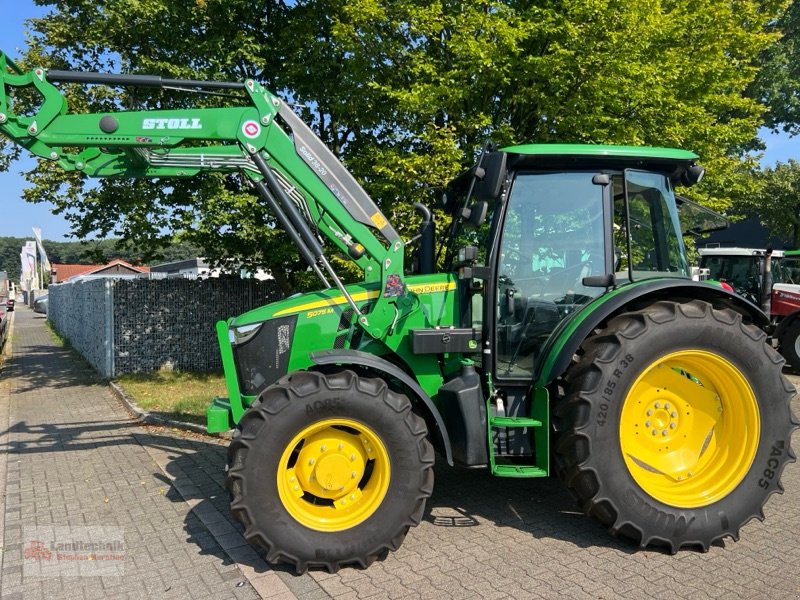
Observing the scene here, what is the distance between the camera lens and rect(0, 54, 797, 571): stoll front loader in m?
3.64

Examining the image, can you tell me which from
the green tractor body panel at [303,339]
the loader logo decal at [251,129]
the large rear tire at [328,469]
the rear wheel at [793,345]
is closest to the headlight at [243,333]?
the green tractor body panel at [303,339]

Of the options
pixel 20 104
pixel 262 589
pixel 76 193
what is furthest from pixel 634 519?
pixel 76 193

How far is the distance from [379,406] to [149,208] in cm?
746

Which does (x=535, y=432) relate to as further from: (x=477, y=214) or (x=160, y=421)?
(x=160, y=421)

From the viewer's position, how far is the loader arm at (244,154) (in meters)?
4.00

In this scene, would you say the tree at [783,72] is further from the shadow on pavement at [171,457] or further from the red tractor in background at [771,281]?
the shadow on pavement at [171,457]

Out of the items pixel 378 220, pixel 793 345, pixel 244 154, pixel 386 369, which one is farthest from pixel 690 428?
pixel 793 345

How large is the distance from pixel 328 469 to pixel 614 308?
2047mm

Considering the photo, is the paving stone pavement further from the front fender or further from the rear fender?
the front fender

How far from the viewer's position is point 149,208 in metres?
9.64

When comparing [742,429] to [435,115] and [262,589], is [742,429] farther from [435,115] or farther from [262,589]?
[435,115]

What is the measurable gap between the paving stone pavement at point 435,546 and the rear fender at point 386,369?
702 millimetres

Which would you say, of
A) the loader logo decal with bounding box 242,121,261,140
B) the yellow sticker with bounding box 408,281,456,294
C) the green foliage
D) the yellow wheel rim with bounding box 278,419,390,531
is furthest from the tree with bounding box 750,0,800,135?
the yellow wheel rim with bounding box 278,419,390,531

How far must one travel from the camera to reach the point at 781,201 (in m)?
19.8
